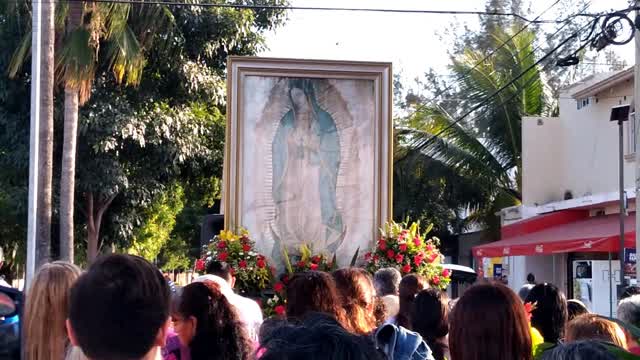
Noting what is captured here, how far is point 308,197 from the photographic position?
12.9 metres

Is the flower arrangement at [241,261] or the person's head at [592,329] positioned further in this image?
the flower arrangement at [241,261]

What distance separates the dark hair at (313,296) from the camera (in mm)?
5238

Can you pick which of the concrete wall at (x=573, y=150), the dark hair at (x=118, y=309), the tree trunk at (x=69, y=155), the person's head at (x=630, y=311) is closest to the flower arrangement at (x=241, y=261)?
the person's head at (x=630, y=311)

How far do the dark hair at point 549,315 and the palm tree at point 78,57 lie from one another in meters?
13.2

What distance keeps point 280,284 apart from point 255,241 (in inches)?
61.5

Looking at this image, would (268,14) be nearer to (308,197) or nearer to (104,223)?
(104,223)

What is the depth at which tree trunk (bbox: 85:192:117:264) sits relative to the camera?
21.8 m

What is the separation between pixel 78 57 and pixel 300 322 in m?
16.1

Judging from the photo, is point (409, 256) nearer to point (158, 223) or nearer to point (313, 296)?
point (313, 296)

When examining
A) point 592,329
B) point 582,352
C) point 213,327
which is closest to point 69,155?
point 213,327

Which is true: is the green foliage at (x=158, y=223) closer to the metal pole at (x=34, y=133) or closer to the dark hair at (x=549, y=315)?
the metal pole at (x=34, y=133)

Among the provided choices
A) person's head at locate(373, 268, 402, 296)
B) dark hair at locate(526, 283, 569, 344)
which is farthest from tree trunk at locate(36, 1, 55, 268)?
dark hair at locate(526, 283, 569, 344)

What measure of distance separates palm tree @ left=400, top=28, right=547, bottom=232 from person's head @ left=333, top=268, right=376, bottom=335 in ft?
72.4

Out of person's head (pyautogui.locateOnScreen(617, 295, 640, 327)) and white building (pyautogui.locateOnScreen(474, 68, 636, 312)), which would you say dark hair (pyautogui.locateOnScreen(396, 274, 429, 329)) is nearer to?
person's head (pyautogui.locateOnScreen(617, 295, 640, 327))
